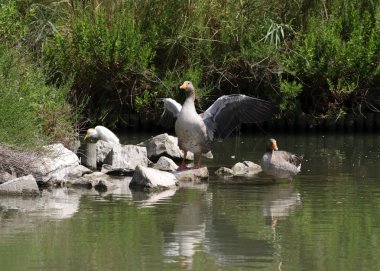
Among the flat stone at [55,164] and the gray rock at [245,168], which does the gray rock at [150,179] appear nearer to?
the flat stone at [55,164]

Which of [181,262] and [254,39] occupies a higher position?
[254,39]

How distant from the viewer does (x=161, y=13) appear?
66.7 ft

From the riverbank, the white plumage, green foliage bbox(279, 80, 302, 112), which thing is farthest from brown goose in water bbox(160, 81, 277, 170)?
the riverbank

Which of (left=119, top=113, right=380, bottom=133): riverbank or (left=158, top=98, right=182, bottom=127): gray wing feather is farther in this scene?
(left=119, top=113, right=380, bottom=133): riverbank

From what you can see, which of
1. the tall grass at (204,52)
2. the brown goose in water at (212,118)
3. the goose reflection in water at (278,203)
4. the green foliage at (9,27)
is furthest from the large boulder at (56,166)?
the tall grass at (204,52)

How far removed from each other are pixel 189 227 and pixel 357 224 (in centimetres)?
162

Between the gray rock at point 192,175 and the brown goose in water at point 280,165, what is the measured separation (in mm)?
785

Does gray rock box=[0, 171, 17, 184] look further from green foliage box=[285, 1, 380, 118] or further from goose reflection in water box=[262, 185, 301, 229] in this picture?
green foliage box=[285, 1, 380, 118]

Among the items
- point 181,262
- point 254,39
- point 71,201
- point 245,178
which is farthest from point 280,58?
point 181,262

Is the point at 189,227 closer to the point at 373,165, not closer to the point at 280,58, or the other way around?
the point at 373,165

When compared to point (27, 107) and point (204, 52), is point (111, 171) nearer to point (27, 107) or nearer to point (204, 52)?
point (27, 107)

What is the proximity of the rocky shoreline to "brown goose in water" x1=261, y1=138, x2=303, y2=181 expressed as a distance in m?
0.77

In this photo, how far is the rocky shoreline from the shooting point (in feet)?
42.2

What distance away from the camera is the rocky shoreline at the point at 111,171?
42.2 feet
